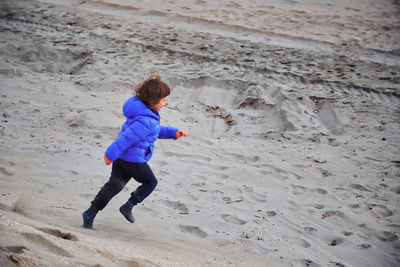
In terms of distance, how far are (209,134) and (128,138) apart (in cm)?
309

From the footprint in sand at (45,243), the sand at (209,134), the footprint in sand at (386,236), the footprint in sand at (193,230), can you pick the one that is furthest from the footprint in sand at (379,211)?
the footprint in sand at (45,243)

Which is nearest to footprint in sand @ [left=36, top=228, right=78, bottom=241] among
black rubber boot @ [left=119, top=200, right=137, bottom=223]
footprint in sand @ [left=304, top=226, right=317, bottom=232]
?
black rubber boot @ [left=119, top=200, right=137, bottom=223]

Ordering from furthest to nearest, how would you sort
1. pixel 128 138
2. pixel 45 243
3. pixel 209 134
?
1. pixel 209 134
2. pixel 128 138
3. pixel 45 243

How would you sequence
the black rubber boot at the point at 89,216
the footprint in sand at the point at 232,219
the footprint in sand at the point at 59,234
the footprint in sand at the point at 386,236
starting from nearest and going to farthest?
the footprint in sand at the point at 59,234
the black rubber boot at the point at 89,216
the footprint in sand at the point at 386,236
the footprint in sand at the point at 232,219

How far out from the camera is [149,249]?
3209 millimetres

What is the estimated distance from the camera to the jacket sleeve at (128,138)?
3166mm

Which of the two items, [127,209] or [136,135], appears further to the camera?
[127,209]

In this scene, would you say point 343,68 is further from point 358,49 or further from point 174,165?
point 174,165

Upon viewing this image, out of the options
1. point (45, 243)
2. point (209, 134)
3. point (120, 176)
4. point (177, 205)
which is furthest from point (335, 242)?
point (209, 134)

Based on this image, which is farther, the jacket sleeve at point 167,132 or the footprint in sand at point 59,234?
the jacket sleeve at point 167,132

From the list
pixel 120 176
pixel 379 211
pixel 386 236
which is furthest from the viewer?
pixel 379 211

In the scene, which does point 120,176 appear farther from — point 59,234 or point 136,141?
point 59,234

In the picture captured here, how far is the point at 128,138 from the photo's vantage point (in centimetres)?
321

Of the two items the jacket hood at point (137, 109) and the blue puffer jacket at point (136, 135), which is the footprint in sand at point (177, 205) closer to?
the blue puffer jacket at point (136, 135)
